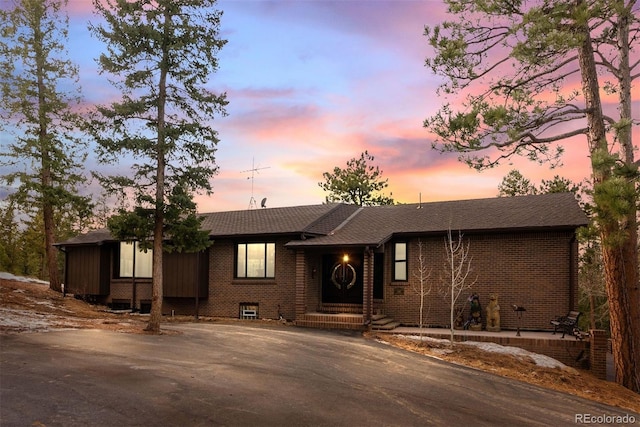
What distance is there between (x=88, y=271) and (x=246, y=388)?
71.1 ft

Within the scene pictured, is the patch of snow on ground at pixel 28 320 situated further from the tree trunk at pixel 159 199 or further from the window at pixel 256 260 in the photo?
the window at pixel 256 260

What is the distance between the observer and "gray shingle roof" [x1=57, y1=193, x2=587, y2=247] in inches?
798

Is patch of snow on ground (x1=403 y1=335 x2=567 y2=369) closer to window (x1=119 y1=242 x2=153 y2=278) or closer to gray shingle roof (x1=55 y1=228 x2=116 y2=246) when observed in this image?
window (x1=119 y1=242 x2=153 y2=278)

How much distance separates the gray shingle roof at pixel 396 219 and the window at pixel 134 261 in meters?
1.25

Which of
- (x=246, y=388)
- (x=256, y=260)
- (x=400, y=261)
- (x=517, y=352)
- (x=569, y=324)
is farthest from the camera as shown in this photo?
(x=256, y=260)

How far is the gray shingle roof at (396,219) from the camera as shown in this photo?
20266 millimetres

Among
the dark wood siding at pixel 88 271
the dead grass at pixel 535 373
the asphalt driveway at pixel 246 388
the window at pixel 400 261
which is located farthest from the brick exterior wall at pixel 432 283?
the asphalt driveway at pixel 246 388

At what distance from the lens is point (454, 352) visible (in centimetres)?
1535

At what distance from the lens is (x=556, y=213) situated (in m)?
20.2

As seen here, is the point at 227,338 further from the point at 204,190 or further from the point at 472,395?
the point at 472,395

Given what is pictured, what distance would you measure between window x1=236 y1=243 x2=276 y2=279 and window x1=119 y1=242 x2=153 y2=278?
18.7 ft

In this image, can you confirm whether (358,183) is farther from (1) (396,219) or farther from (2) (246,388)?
→ (2) (246,388)

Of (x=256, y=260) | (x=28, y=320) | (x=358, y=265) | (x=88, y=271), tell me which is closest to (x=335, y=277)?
(x=358, y=265)

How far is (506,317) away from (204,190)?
1220 cm
